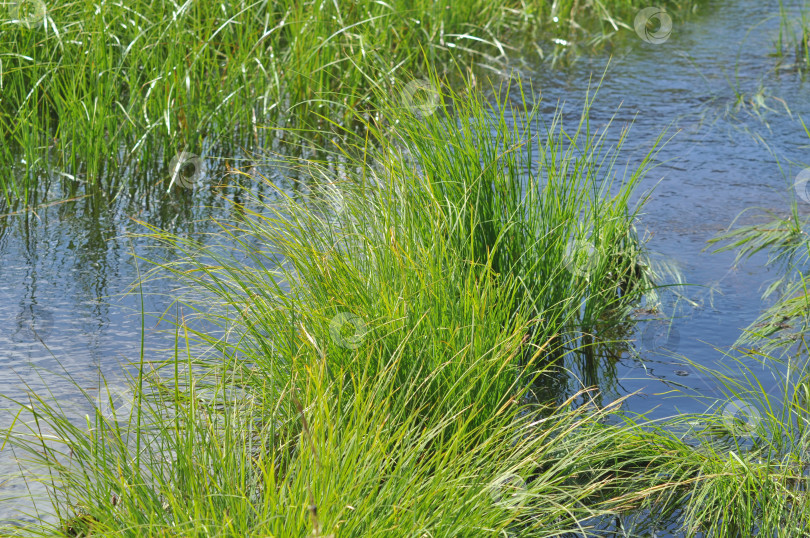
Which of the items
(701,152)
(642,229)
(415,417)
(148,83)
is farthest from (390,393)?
(701,152)

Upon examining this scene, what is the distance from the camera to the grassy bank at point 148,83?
3.91 meters

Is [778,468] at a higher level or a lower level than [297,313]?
lower

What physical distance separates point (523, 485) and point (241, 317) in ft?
2.86

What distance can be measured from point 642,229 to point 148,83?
7.39ft

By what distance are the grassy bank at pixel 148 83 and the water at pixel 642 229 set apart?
29cm

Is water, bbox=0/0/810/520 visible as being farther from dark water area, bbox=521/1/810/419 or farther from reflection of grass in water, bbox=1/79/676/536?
reflection of grass in water, bbox=1/79/676/536

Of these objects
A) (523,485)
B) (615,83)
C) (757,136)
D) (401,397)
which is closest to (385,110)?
(401,397)

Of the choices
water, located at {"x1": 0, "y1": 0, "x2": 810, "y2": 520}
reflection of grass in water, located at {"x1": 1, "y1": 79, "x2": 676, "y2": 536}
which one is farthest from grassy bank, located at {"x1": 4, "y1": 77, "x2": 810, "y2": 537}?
water, located at {"x1": 0, "y1": 0, "x2": 810, "y2": 520}

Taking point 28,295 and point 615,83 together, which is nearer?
point 28,295

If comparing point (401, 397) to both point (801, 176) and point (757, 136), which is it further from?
point (757, 136)

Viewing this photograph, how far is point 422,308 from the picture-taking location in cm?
232

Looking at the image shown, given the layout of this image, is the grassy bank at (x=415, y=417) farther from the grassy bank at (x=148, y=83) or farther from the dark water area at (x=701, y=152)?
the grassy bank at (x=148, y=83)

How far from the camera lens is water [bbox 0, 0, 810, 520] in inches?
108

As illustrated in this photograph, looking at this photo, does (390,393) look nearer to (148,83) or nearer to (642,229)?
(642,229)
